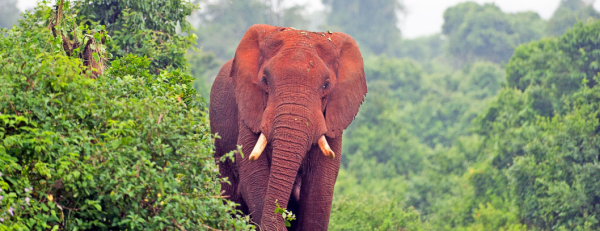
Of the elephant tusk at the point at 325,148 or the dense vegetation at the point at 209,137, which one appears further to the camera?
the elephant tusk at the point at 325,148

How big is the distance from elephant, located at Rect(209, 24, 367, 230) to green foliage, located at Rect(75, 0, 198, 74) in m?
2.53

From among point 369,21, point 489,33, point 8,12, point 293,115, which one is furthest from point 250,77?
point 369,21

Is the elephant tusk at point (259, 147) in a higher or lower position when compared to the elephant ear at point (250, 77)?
lower

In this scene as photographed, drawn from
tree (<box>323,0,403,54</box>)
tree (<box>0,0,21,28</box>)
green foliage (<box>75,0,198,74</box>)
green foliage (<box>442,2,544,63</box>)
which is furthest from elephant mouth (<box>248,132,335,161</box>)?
tree (<box>323,0,403,54</box>)

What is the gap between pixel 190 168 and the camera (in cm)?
549

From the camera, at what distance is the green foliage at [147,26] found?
34.2ft

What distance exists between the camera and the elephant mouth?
23.1 ft

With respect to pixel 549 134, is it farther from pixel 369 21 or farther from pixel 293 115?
pixel 369 21

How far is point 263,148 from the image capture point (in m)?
7.12

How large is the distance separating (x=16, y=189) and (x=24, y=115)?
0.62 meters

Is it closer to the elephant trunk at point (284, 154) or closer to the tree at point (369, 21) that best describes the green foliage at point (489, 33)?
the tree at point (369, 21)

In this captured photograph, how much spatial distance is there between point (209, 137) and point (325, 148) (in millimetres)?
1161

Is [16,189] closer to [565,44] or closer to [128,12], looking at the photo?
[128,12]

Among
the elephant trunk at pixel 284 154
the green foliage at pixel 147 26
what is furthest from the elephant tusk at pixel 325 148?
the green foliage at pixel 147 26
